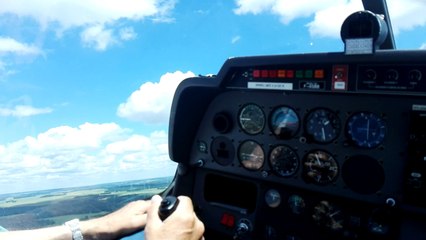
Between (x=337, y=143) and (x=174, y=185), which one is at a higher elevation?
(x=337, y=143)

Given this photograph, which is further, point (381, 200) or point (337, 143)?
point (337, 143)

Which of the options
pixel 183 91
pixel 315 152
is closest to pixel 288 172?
pixel 315 152

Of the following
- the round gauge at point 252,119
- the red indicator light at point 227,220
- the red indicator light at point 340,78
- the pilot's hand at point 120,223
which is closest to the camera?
the pilot's hand at point 120,223

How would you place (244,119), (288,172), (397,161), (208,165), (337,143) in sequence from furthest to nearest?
1. (208,165)
2. (244,119)
3. (288,172)
4. (337,143)
5. (397,161)

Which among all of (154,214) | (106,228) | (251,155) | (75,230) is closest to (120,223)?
(106,228)

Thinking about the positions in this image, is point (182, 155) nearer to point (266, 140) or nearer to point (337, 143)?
point (266, 140)

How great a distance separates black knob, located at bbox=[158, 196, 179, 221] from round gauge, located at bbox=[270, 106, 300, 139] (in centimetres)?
160

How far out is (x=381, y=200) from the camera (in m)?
2.57

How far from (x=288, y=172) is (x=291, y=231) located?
16.6 inches

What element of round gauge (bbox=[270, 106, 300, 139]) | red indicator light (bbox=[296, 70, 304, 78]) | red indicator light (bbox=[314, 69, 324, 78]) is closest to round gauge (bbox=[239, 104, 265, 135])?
round gauge (bbox=[270, 106, 300, 139])

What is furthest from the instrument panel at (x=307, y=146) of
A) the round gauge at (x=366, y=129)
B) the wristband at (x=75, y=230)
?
the wristband at (x=75, y=230)

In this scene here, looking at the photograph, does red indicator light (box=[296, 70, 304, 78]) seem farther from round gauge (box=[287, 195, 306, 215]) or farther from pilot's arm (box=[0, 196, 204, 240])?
pilot's arm (box=[0, 196, 204, 240])

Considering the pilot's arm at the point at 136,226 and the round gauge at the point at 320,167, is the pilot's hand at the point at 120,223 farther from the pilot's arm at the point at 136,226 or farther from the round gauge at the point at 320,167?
the round gauge at the point at 320,167

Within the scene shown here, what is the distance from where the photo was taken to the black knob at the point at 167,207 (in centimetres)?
146
